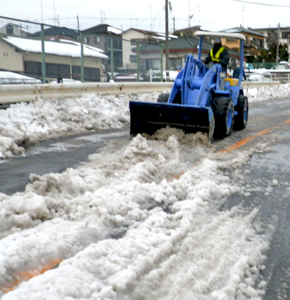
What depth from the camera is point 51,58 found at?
11.8m

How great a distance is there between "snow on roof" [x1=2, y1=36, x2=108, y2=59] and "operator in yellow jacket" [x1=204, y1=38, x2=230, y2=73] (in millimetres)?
4649

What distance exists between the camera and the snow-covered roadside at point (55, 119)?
300 inches

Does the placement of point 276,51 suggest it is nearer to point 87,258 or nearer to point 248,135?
point 248,135

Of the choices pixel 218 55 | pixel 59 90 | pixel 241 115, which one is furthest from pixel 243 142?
pixel 59 90

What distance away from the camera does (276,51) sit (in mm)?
71125

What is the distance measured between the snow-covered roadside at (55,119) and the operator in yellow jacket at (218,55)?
2688mm

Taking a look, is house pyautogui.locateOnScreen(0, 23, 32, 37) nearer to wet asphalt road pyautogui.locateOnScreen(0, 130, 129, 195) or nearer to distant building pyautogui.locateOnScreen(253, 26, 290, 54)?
wet asphalt road pyautogui.locateOnScreen(0, 130, 129, 195)

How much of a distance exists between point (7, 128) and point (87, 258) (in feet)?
17.3

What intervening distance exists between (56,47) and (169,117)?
597 centimetres

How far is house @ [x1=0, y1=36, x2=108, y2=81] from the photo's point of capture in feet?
34.0

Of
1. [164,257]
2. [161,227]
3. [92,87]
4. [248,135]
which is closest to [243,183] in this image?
[161,227]

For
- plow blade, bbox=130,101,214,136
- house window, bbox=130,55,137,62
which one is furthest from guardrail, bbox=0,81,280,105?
plow blade, bbox=130,101,214,136

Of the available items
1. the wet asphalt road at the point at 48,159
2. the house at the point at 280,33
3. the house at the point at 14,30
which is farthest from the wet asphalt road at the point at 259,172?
the house at the point at 280,33

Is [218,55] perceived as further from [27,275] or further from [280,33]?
[280,33]
